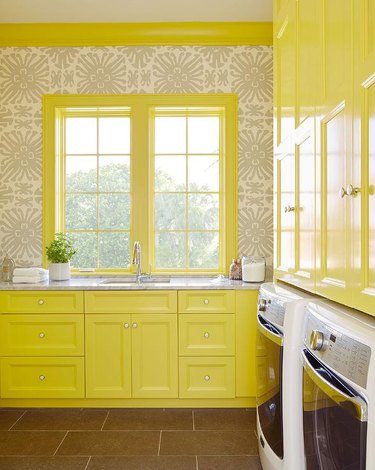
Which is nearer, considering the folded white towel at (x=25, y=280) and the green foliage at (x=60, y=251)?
the folded white towel at (x=25, y=280)

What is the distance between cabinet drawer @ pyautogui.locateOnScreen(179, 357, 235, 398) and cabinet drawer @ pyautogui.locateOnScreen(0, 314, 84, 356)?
716 millimetres

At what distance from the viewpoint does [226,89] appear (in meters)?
3.62

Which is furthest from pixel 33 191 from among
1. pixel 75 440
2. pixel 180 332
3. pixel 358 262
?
pixel 358 262

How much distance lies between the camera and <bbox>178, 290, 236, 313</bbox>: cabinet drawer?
3123 mm

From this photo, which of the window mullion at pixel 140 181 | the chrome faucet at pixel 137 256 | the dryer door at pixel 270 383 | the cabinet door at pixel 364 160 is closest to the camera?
the cabinet door at pixel 364 160

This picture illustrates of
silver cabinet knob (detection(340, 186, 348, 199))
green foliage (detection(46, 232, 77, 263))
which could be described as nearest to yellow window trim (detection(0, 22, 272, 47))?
green foliage (detection(46, 232, 77, 263))

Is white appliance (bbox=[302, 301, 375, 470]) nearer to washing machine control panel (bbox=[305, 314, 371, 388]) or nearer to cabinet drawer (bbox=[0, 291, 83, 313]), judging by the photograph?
washing machine control panel (bbox=[305, 314, 371, 388])

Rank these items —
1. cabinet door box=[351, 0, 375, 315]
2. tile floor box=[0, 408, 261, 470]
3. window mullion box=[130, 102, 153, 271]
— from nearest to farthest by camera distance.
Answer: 1. cabinet door box=[351, 0, 375, 315]
2. tile floor box=[0, 408, 261, 470]
3. window mullion box=[130, 102, 153, 271]

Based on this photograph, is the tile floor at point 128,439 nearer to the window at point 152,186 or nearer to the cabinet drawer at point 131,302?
the cabinet drawer at point 131,302

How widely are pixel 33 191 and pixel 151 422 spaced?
6.32ft

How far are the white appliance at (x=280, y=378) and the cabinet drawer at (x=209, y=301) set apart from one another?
1007 millimetres

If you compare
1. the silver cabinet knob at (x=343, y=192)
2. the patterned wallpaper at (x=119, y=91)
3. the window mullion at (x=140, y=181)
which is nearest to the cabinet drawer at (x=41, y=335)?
the patterned wallpaper at (x=119, y=91)

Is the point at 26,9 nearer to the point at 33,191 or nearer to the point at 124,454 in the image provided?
the point at 33,191

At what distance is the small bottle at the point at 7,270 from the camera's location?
3.47 m
